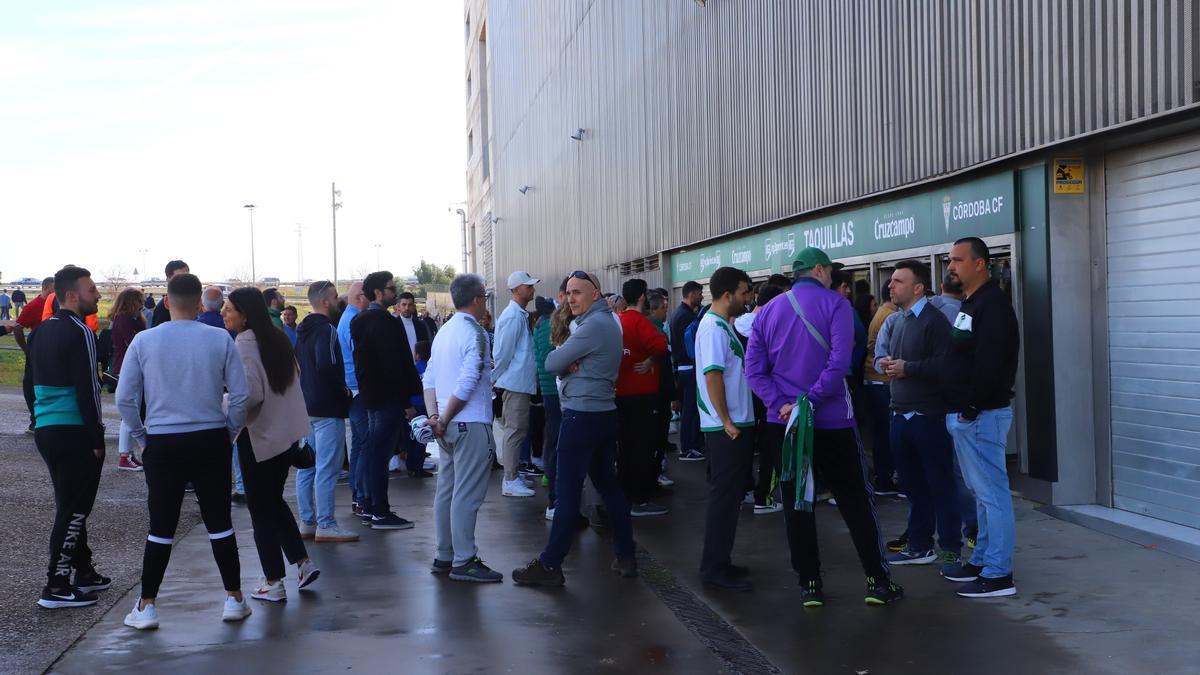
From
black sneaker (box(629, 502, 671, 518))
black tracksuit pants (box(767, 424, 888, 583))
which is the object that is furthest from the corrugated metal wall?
black sneaker (box(629, 502, 671, 518))

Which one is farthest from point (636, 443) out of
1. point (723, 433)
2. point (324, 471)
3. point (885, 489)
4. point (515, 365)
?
point (723, 433)

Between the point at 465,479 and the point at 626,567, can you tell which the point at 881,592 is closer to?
the point at 626,567

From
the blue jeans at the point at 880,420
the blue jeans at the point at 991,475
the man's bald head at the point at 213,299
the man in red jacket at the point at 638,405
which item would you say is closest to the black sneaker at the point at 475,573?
the man in red jacket at the point at 638,405

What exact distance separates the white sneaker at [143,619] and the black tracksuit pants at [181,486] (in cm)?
8

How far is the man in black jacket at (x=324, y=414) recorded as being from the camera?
886 centimetres

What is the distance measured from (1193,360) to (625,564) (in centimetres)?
396

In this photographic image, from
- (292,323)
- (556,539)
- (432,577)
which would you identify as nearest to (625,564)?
(556,539)

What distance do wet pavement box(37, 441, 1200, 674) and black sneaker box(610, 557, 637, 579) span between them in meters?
0.09

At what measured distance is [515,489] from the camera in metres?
11.2

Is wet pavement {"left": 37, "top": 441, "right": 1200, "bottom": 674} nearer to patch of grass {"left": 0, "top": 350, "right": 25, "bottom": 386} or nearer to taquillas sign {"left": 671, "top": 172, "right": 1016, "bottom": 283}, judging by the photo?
taquillas sign {"left": 671, "top": 172, "right": 1016, "bottom": 283}

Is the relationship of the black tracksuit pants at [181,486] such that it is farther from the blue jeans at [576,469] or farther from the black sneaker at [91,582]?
the blue jeans at [576,469]

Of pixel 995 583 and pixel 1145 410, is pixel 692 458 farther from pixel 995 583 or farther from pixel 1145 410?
pixel 995 583

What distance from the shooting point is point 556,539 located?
7152 mm

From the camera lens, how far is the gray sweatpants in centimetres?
734
